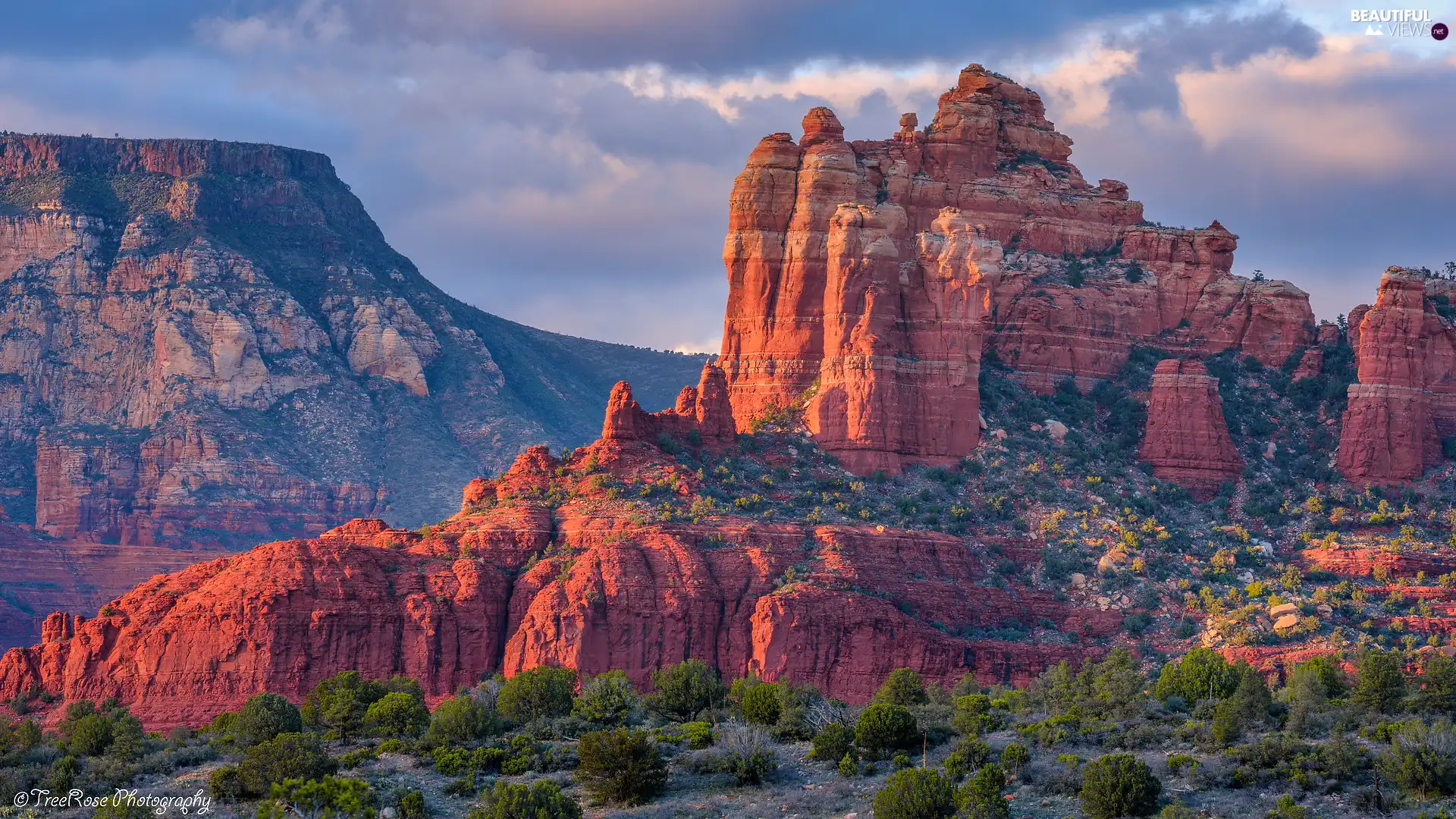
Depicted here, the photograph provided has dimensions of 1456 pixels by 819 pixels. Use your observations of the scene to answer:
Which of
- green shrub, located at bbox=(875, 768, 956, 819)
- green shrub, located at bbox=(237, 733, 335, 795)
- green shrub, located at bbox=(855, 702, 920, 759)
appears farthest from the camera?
green shrub, located at bbox=(855, 702, 920, 759)

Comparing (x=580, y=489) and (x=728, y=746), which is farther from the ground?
(x=580, y=489)

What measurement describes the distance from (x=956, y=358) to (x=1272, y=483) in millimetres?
15180

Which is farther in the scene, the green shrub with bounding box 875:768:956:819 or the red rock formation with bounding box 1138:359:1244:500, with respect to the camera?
the red rock formation with bounding box 1138:359:1244:500

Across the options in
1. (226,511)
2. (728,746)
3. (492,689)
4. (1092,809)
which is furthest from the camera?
(226,511)

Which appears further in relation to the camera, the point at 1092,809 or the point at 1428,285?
the point at 1428,285

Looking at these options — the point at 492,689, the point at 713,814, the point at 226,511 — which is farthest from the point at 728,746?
the point at 226,511

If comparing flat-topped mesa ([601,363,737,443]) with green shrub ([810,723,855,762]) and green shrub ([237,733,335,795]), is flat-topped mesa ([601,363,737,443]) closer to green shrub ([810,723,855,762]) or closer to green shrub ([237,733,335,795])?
green shrub ([810,723,855,762])

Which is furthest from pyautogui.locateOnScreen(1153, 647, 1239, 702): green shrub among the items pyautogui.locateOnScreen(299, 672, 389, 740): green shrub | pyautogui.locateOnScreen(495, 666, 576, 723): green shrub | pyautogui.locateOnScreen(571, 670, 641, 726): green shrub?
pyautogui.locateOnScreen(299, 672, 389, 740): green shrub

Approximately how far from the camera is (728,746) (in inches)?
3002

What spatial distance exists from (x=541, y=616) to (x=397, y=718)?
21.3m

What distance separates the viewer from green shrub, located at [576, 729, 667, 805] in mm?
71625

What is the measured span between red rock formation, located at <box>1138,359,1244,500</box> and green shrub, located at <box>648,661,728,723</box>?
1423 inches

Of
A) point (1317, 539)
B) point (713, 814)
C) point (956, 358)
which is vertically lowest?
point (713, 814)

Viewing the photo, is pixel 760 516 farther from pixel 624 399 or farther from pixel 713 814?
pixel 713 814
